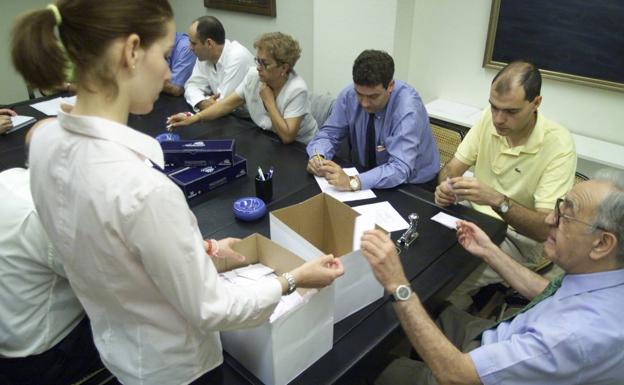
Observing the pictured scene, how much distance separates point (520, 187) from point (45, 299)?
188 cm

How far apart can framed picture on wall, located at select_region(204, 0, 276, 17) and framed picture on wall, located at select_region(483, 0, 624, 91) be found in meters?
1.99

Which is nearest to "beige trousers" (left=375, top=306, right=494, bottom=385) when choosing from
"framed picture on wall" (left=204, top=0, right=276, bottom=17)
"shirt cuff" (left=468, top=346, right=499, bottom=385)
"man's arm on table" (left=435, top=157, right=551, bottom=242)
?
"shirt cuff" (left=468, top=346, right=499, bottom=385)

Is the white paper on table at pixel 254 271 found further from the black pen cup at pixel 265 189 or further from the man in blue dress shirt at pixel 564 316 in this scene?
the black pen cup at pixel 265 189

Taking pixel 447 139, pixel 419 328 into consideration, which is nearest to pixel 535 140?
pixel 447 139

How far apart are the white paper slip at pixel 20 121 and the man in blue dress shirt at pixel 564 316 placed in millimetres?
2274

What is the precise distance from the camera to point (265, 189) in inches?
67.6

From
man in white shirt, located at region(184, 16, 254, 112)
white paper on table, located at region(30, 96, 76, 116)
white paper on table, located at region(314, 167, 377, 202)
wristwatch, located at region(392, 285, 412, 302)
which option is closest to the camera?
wristwatch, located at region(392, 285, 412, 302)

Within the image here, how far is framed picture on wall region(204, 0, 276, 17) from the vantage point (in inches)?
155

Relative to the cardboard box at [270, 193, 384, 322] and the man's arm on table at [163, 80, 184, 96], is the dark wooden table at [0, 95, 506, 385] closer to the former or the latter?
the cardboard box at [270, 193, 384, 322]

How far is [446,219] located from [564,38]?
1.87m

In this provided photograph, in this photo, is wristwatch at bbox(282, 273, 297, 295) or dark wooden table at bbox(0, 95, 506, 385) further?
dark wooden table at bbox(0, 95, 506, 385)

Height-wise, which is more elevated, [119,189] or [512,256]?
[119,189]

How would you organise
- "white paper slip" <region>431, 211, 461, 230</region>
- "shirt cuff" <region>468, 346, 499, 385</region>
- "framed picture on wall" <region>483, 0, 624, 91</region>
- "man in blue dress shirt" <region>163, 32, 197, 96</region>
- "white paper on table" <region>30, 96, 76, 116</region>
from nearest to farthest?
1. "shirt cuff" <region>468, 346, 499, 385</region>
2. "white paper slip" <region>431, 211, 461, 230</region>
3. "framed picture on wall" <region>483, 0, 624, 91</region>
4. "white paper on table" <region>30, 96, 76, 116</region>
5. "man in blue dress shirt" <region>163, 32, 197, 96</region>

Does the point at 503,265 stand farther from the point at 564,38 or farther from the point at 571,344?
the point at 564,38
